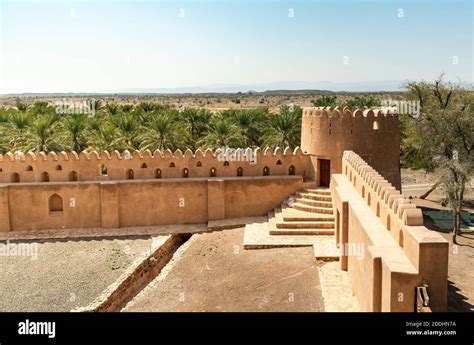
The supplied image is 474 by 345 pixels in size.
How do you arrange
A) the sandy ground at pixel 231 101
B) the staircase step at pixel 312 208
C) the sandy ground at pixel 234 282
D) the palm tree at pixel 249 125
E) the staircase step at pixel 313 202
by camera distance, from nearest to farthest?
the sandy ground at pixel 234 282, the staircase step at pixel 312 208, the staircase step at pixel 313 202, the palm tree at pixel 249 125, the sandy ground at pixel 231 101

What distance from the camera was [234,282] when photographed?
1138 centimetres

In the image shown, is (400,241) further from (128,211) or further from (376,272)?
Result: (128,211)

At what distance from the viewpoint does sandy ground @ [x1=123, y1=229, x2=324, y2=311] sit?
33.2 feet

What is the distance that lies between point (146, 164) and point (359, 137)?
7.42 m

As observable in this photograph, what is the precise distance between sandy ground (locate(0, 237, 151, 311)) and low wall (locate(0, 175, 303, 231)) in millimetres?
1298

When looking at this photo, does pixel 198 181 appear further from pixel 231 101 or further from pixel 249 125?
pixel 231 101

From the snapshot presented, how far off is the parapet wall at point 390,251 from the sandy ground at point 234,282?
131 cm

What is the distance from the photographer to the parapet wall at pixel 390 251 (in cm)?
642

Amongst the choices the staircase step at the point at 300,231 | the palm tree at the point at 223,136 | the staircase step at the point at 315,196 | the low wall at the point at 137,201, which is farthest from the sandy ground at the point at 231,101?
the staircase step at the point at 300,231

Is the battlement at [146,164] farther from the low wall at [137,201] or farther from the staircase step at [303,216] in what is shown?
the staircase step at [303,216]

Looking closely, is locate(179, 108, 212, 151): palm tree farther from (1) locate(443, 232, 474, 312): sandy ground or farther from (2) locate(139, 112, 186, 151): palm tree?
(1) locate(443, 232, 474, 312): sandy ground

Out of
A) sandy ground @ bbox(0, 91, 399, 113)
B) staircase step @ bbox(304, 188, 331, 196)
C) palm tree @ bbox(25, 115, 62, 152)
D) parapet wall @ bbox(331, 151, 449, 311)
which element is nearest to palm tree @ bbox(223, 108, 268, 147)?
staircase step @ bbox(304, 188, 331, 196)

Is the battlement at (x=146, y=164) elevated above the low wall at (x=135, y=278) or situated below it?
above
